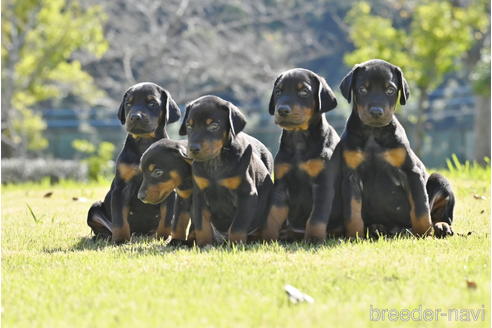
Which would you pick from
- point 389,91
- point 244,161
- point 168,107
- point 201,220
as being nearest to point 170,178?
point 201,220

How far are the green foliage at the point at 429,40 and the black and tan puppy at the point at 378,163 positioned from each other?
14.9 metres

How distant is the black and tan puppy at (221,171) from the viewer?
509 cm

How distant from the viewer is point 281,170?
5.34 meters

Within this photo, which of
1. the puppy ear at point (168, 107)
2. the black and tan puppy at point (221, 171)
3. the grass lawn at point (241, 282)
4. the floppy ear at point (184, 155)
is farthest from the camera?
the puppy ear at point (168, 107)

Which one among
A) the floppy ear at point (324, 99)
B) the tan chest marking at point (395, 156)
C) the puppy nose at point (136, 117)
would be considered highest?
the floppy ear at point (324, 99)

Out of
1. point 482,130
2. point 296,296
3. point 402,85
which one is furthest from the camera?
point 482,130

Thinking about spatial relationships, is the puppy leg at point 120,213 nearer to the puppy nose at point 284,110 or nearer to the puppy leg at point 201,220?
the puppy leg at point 201,220

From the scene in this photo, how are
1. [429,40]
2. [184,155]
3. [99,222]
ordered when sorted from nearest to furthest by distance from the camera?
[184,155], [99,222], [429,40]

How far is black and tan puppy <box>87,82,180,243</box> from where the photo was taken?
5.77 m

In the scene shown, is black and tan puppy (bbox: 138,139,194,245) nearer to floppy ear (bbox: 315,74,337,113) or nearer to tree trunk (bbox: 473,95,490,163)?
floppy ear (bbox: 315,74,337,113)

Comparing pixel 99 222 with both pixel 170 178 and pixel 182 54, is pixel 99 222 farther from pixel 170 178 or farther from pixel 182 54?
pixel 182 54

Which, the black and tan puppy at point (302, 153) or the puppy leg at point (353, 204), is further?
the puppy leg at point (353, 204)

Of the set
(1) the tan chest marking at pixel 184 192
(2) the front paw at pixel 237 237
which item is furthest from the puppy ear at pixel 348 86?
(1) the tan chest marking at pixel 184 192

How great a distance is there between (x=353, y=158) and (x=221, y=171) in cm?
100
